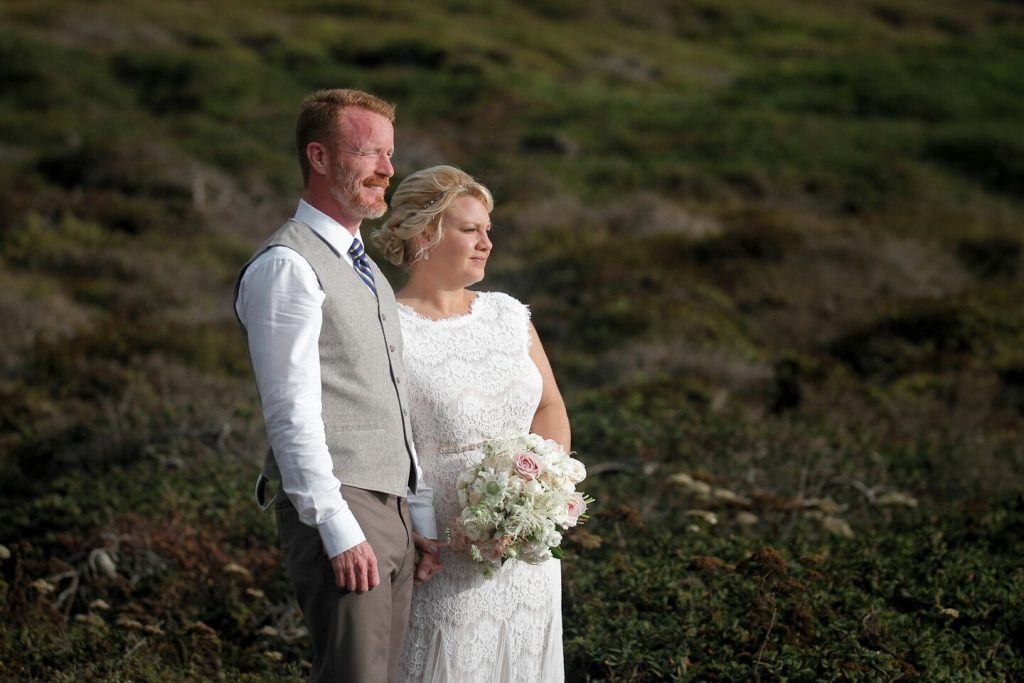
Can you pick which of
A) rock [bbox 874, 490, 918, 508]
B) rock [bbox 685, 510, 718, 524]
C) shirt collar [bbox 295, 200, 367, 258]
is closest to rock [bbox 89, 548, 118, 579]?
rock [bbox 685, 510, 718, 524]

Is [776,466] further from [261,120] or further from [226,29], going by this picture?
[226,29]

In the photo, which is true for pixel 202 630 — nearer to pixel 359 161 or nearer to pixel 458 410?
pixel 458 410

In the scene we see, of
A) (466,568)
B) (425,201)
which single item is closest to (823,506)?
(466,568)

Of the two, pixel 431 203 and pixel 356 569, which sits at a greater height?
pixel 431 203

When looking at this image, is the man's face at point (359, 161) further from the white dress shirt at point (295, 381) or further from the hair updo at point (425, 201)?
the hair updo at point (425, 201)

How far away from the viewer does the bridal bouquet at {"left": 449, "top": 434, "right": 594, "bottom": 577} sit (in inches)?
124

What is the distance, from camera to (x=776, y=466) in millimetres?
7027

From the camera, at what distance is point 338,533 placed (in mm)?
2727

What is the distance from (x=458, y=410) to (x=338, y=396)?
1.99 feet

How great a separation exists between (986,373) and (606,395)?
3.53 meters

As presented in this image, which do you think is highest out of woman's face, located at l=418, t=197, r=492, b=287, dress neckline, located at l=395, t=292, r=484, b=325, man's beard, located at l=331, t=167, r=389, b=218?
man's beard, located at l=331, t=167, r=389, b=218

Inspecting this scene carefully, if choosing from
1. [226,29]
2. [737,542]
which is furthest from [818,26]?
[737,542]

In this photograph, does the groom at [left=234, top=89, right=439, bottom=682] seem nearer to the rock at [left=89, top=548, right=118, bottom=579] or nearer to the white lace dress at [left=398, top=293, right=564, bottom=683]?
the white lace dress at [left=398, top=293, right=564, bottom=683]

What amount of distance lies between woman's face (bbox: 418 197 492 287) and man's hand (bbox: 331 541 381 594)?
40.0 inches
